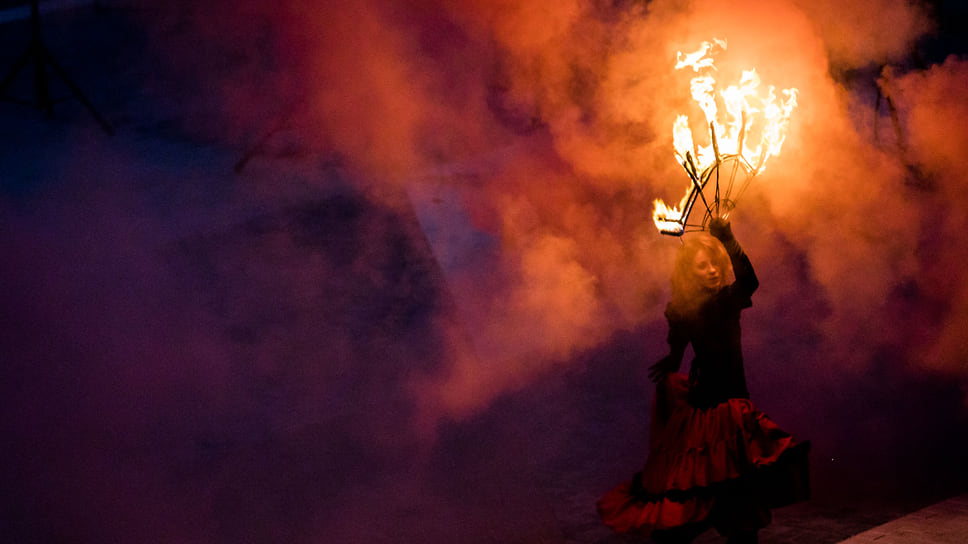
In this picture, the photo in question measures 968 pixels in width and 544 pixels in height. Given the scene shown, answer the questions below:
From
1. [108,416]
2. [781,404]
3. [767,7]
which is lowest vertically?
[781,404]

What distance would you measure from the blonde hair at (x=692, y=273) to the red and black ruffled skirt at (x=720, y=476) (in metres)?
0.50

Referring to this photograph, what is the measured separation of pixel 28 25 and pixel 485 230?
8148mm

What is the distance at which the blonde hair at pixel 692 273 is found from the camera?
3.91 m

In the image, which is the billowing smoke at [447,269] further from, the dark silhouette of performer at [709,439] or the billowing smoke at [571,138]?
the dark silhouette of performer at [709,439]

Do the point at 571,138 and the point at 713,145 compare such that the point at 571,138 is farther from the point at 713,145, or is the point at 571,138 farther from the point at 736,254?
the point at 736,254

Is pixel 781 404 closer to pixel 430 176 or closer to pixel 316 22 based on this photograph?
pixel 430 176

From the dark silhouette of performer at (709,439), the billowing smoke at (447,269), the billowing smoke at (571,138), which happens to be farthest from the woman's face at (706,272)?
the billowing smoke at (571,138)

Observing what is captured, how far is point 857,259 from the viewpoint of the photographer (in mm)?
6945

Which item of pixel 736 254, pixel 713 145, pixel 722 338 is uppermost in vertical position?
pixel 713 145

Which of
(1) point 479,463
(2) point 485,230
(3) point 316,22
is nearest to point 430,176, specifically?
(2) point 485,230

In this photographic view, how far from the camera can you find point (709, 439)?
12.2 feet

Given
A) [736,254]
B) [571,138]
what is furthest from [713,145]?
[571,138]

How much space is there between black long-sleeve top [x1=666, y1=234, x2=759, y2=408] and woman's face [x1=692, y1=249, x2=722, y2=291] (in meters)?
0.05

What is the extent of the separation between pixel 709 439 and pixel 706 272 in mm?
775
